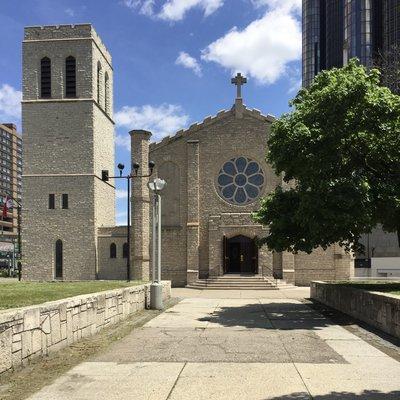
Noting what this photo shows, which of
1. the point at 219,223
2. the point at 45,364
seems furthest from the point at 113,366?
the point at 219,223

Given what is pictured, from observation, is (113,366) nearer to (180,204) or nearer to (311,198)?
(311,198)

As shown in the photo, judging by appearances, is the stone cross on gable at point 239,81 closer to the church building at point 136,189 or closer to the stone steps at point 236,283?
the church building at point 136,189

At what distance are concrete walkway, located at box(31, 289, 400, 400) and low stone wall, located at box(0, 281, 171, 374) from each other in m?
0.80

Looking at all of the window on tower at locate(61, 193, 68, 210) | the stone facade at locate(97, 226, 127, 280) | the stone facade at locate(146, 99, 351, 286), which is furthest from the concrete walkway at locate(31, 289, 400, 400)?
the window on tower at locate(61, 193, 68, 210)

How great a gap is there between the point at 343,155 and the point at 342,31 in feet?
369

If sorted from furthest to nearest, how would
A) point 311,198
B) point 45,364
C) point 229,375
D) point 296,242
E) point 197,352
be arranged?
point 296,242 < point 311,198 < point 197,352 < point 45,364 < point 229,375

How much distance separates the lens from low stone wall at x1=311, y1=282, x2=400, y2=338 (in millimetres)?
11966

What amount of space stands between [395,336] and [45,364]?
7.50 meters

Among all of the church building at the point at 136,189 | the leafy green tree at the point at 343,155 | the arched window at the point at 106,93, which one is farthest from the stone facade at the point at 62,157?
the leafy green tree at the point at 343,155

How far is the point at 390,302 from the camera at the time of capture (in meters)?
12.2

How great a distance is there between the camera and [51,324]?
918 cm

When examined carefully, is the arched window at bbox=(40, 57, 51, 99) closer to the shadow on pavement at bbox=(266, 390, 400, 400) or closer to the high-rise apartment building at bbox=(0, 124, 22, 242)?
the shadow on pavement at bbox=(266, 390, 400, 400)

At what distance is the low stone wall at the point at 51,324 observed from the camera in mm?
7526

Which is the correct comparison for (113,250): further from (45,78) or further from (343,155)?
(343,155)
